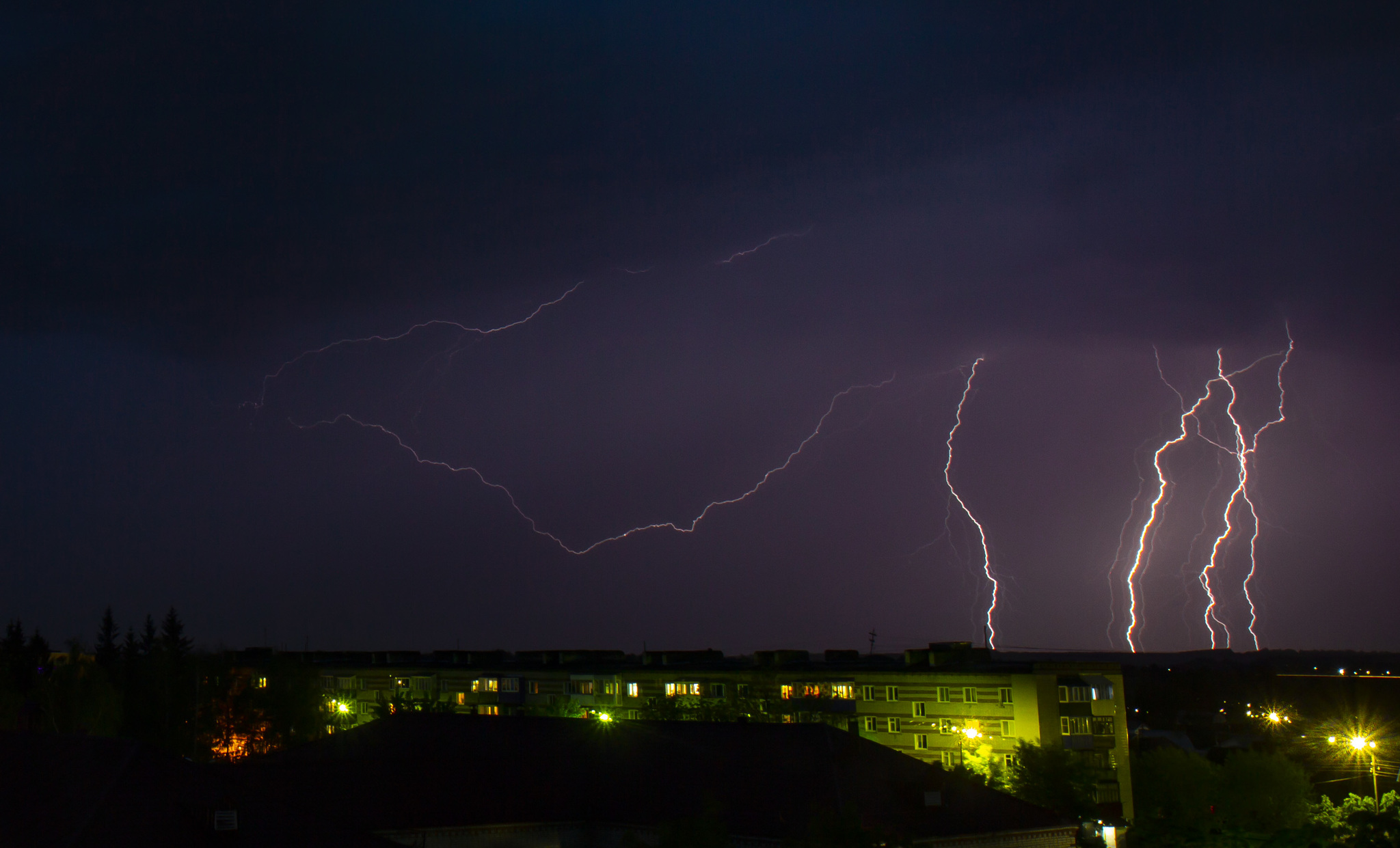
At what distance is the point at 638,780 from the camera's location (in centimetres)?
2527

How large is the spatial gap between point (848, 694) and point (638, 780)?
96.5 feet

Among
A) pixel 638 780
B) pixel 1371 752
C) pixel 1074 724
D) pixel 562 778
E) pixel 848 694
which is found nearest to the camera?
pixel 638 780

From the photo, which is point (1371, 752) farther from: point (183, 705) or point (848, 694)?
point (183, 705)

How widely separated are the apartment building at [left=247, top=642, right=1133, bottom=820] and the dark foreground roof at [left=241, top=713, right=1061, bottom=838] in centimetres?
265

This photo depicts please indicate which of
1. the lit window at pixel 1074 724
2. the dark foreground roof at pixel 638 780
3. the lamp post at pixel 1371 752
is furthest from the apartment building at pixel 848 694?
the lamp post at pixel 1371 752

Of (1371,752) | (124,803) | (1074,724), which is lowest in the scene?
(1371,752)

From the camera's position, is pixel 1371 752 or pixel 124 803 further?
pixel 1371 752

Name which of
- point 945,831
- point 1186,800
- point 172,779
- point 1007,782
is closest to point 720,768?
point 945,831

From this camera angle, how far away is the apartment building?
46.5 metres

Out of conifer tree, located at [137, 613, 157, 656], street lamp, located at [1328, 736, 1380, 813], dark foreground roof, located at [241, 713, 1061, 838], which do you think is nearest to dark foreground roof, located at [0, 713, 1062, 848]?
dark foreground roof, located at [241, 713, 1061, 838]

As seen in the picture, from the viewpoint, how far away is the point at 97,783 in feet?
50.6

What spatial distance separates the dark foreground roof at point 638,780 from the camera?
2264 centimetres

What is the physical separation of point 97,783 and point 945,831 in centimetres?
1489

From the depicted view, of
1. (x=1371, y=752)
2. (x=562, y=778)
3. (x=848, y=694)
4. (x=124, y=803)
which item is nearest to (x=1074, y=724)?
(x=848, y=694)
